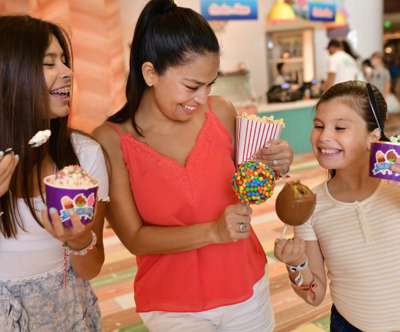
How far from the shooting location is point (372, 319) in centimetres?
154

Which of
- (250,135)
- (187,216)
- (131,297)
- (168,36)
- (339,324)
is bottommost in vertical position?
(131,297)

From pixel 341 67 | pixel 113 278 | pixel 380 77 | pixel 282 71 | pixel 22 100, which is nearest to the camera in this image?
pixel 22 100

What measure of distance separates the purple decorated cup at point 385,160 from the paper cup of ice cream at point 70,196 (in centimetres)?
85

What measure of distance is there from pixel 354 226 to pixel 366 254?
101 mm

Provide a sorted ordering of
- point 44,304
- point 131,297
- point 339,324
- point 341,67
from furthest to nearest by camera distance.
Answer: point 341,67 < point 131,297 < point 339,324 < point 44,304

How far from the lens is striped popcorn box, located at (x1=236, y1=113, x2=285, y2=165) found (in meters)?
1.58

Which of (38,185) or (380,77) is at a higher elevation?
(38,185)

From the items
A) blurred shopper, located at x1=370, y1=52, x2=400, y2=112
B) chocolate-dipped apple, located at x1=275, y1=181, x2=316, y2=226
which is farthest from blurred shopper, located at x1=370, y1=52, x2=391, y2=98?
chocolate-dipped apple, located at x1=275, y1=181, x2=316, y2=226

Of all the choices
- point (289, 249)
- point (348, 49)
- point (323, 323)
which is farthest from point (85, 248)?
point (348, 49)

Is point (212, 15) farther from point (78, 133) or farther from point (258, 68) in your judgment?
point (78, 133)

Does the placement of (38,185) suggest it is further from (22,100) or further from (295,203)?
(295,203)

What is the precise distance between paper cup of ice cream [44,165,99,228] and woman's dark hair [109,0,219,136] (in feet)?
1.23

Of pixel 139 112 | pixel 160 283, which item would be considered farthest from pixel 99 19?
pixel 160 283

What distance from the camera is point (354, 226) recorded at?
1.59m
